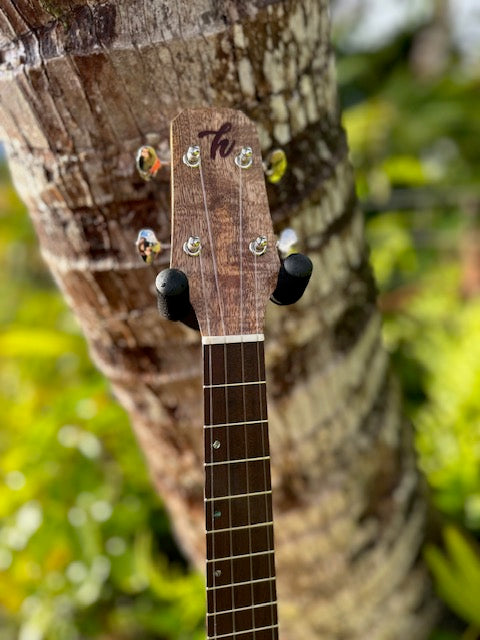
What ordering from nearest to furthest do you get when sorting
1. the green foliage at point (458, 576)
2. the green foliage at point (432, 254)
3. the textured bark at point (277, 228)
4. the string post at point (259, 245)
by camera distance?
1. the textured bark at point (277, 228)
2. the string post at point (259, 245)
3. the green foliage at point (458, 576)
4. the green foliage at point (432, 254)

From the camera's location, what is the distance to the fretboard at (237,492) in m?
0.92

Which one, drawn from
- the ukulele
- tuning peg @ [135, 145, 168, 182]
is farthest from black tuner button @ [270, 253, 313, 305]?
tuning peg @ [135, 145, 168, 182]

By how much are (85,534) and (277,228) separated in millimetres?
1395

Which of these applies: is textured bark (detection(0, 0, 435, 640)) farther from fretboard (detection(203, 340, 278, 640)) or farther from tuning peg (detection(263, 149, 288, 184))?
fretboard (detection(203, 340, 278, 640))

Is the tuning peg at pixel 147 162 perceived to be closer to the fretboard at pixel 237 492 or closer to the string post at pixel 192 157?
the string post at pixel 192 157

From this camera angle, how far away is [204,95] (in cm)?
87

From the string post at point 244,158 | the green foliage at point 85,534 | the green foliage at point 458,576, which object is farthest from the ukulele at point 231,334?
the green foliage at point 85,534

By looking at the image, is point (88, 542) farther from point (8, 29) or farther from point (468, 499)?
point (8, 29)

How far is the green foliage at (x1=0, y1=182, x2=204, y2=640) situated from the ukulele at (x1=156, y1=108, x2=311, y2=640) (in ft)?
3.71

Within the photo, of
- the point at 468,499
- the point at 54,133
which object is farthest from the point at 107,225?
the point at 468,499

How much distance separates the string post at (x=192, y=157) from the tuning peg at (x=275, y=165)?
0.11m

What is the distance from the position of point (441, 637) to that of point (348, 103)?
361 cm

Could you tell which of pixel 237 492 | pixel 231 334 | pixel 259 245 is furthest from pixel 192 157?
pixel 237 492

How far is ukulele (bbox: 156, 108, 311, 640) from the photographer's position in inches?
35.2
